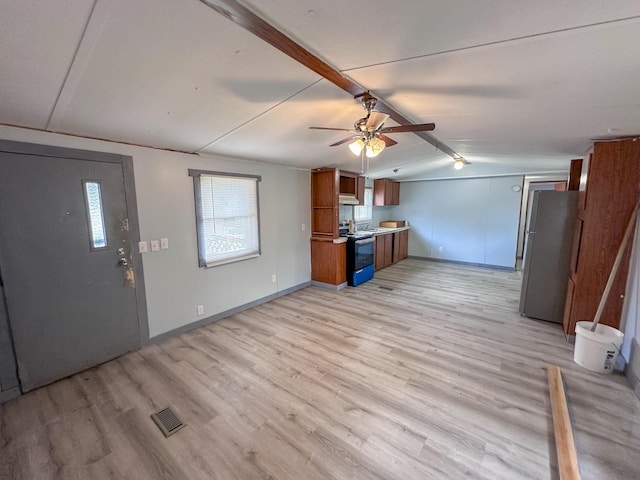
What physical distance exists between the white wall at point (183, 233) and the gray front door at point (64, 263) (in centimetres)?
18

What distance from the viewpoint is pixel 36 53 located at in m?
1.27

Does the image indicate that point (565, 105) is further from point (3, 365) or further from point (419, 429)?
point (3, 365)

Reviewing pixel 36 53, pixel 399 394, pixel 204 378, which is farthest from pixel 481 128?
pixel 204 378

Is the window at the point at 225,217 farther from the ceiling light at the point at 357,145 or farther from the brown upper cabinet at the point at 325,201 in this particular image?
the ceiling light at the point at 357,145

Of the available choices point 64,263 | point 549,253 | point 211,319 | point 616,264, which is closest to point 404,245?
point 549,253

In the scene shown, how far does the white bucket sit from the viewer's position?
2.41m

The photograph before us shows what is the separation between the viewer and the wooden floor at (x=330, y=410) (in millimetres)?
1602

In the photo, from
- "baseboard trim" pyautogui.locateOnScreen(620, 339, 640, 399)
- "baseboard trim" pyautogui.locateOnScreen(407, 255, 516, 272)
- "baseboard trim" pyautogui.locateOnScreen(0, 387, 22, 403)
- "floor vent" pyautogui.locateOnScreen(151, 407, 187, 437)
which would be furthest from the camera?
"baseboard trim" pyautogui.locateOnScreen(407, 255, 516, 272)

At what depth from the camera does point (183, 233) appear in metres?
3.15

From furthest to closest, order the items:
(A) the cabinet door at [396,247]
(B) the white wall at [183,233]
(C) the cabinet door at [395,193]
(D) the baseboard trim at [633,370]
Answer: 1. (C) the cabinet door at [395,193]
2. (A) the cabinet door at [396,247]
3. (B) the white wall at [183,233]
4. (D) the baseboard trim at [633,370]

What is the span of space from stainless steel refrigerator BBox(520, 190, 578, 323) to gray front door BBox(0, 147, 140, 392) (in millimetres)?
4946

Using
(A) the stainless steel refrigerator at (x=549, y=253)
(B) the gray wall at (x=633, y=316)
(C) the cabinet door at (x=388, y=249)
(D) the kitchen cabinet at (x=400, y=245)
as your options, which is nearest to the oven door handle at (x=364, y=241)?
(C) the cabinet door at (x=388, y=249)

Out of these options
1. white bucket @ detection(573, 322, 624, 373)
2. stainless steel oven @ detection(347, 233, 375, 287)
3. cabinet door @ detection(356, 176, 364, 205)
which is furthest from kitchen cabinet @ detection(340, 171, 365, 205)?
white bucket @ detection(573, 322, 624, 373)

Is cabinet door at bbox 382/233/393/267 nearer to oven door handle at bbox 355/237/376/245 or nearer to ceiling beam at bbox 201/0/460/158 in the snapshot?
oven door handle at bbox 355/237/376/245
